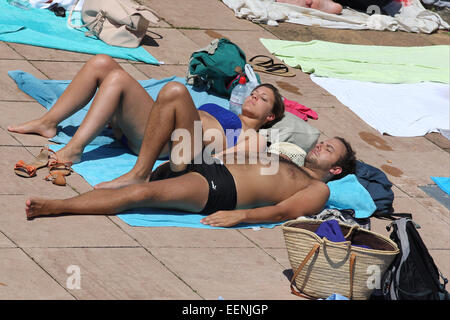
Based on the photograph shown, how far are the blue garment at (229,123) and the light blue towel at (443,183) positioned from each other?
2.04 meters

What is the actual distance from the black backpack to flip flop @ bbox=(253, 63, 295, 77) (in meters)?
3.99

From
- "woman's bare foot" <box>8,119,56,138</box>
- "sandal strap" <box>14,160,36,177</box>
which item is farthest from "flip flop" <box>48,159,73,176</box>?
"woman's bare foot" <box>8,119,56,138</box>

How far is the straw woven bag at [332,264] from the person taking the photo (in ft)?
14.6

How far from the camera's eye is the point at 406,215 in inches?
235

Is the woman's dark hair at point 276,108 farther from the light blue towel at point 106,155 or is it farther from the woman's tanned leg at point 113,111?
the woman's tanned leg at point 113,111

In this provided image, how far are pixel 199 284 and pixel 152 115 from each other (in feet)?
Result: 4.32

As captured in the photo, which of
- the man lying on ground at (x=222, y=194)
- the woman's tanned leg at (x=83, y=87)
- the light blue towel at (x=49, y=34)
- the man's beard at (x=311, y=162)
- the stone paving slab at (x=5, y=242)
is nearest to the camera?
the stone paving slab at (x=5, y=242)

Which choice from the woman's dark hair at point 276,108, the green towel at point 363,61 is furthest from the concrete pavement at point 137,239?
the green towel at point 363,61

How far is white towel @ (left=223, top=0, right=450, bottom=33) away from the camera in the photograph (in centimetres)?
988

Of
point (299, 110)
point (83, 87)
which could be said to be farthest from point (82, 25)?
point (83, 87)

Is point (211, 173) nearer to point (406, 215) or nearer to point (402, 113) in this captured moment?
point (406, 215)
